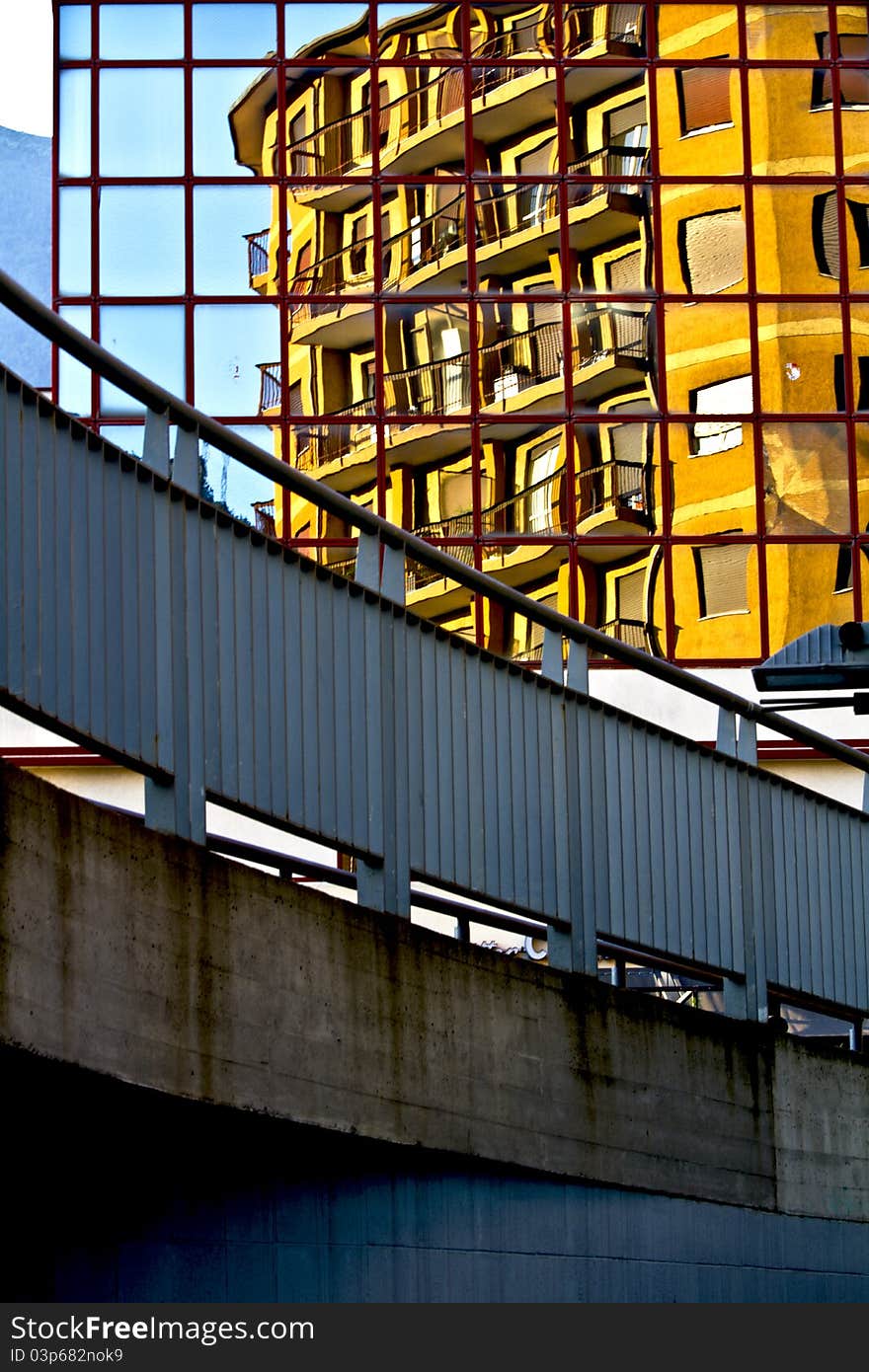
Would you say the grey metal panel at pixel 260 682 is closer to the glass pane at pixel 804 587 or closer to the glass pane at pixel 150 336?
the glass pane at pixel 150 336

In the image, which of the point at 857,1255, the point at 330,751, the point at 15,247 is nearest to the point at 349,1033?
the point at 330,751

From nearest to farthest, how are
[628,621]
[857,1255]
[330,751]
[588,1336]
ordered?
[330,751] → [588,1336] → [857,1255] → [628,621]

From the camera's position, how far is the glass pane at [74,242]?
2280 cm

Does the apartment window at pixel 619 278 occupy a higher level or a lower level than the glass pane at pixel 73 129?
lower

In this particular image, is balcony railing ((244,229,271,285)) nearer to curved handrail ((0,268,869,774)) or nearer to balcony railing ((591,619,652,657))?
balcony railing ((591,619,652,657))

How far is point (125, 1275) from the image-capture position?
21.6 ft

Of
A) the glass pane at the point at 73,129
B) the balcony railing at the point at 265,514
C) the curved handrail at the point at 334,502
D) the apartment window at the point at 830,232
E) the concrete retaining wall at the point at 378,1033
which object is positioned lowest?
the concrete retaining wall at the point at 378,1033

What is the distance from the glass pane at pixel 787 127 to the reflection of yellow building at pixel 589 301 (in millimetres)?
28

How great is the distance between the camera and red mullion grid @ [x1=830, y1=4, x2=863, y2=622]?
22.9 metres

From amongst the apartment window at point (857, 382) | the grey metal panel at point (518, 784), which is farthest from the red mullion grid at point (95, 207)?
the grey metal panel at point (518, 784)

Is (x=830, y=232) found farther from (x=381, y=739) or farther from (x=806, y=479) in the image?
(x=381, y=739)

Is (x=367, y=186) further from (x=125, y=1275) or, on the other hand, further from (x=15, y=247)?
(x=125, y=1275)

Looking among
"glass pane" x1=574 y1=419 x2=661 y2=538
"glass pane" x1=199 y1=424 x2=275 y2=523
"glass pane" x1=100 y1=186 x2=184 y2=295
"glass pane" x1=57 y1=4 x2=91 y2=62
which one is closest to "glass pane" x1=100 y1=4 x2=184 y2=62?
"glass pane" x1=57 y1=4 x2=91 y2=62

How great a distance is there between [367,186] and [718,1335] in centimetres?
1703
